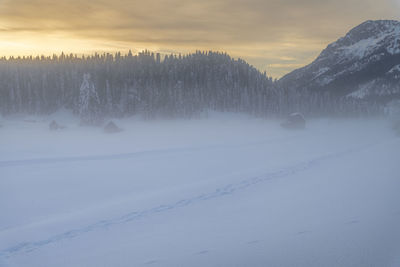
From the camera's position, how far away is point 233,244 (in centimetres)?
812

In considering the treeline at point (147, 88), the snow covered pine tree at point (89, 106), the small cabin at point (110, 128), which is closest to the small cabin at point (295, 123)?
the treeline at point (147, 88)

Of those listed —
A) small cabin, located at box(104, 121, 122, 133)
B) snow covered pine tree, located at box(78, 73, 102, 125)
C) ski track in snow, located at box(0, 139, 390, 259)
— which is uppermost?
snow covered pine tree, located at box(78, 73, 102, 125)

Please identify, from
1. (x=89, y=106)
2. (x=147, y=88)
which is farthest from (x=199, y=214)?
(x=147, y=88)

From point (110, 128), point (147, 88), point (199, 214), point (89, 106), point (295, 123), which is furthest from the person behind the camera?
point (147, 88)

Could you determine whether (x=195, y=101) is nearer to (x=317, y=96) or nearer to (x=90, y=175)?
(x=317, y=96)

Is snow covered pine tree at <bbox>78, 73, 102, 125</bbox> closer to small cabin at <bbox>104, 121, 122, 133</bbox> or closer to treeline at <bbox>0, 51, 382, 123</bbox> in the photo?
treeline at <bbox>0, 51, 382, 123</bbox>

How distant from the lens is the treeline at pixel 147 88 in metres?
69.8

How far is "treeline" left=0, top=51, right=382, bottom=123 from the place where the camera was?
69.8 meters

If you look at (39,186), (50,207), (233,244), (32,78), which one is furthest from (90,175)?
(32,78)

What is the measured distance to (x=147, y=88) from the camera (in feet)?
242

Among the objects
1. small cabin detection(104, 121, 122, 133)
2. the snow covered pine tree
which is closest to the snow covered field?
small cabin detection(104, 121, 122, 133)

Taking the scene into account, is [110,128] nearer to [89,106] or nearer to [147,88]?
[89,106]

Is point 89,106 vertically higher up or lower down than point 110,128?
higher up

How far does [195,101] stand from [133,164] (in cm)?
5288
